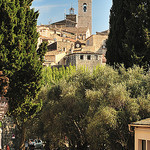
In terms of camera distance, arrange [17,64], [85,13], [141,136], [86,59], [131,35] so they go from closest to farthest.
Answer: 1. [141,136]
2. [17,64]
3. [131,35]
4. [86,59]
5. [85,13]

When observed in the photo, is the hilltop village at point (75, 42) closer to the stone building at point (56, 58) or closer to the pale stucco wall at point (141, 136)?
the stone building at point (56, 58)

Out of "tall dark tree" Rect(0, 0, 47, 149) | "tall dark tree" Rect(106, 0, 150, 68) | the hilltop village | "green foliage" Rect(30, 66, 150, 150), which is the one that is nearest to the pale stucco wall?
"green foliage" Rect(30, 66, 150, 150)

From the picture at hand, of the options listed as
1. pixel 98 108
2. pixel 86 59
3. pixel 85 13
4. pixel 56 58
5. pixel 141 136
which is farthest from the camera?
pixel 85 13

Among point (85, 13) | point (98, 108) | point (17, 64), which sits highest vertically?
point (85, 13)

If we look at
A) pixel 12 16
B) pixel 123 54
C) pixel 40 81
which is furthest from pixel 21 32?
pixel 123 54

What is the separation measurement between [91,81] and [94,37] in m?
77.5

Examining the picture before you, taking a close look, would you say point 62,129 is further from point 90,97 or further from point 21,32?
point 21,32

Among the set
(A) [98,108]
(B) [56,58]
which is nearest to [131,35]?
(A) [98,108]

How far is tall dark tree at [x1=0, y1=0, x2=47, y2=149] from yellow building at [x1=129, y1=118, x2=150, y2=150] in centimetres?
809

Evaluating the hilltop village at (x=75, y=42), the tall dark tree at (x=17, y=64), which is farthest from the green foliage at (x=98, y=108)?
the hilltop village at (x=75, y=42)

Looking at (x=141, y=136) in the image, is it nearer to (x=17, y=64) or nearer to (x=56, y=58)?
(x=17, y=64)

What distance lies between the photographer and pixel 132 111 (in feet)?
75.8

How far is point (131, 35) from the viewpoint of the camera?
109 feet

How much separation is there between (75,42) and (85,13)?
55.9 meters
